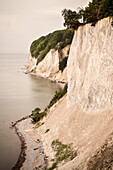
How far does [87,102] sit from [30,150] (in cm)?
857

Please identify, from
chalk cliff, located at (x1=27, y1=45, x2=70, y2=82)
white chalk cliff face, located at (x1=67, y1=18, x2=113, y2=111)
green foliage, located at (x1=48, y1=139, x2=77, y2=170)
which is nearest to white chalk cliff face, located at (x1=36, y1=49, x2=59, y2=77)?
chalk cliff, located at (x1=27, y1=45, x2=70, y2=82)

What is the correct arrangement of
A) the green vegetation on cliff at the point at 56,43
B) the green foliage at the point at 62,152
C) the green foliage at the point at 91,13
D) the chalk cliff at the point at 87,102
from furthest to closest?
the green vegetation on cliff at the point at 56,43, the green foliage at the point at 91,13, the green foliage at the point at 62,152, the chalk cliff at the point at 87,102

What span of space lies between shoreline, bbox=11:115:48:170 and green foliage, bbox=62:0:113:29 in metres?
16.0

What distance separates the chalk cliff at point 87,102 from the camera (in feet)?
57.5

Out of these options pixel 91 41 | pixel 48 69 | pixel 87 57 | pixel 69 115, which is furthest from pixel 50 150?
pixel 48 69

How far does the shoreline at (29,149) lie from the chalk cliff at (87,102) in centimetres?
77

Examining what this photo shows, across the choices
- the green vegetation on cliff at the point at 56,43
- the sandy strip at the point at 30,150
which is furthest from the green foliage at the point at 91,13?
→ the green vegetation on cliff at the point at 56,43

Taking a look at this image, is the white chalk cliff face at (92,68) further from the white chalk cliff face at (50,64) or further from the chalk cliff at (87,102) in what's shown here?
the white chalk cliff face at (50,64)

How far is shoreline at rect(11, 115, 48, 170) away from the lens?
20.8 meters

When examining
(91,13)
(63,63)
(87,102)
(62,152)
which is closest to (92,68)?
(87,102)

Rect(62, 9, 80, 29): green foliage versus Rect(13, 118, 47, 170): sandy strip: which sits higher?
Rect(62, 9, 80, 29): green foliage

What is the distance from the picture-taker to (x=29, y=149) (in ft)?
79.5

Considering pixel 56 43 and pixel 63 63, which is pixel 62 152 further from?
pixel 56 43

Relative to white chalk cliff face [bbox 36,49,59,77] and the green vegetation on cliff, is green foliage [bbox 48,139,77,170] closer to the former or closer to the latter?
white chalk cliff face [bbox 36,49,59,77]
